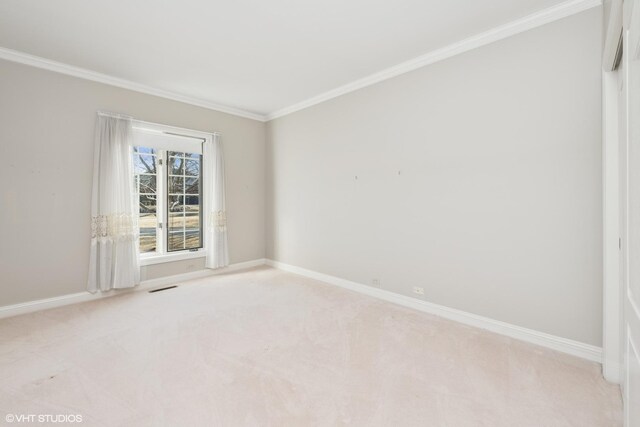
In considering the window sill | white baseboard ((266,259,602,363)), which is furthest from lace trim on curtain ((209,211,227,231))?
white baseboard ((266,259,602,363))

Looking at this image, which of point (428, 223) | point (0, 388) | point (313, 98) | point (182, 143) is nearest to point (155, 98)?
point (182, 143)

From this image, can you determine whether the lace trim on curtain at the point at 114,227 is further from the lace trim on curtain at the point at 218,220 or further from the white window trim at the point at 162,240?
the lace trim on curtain at the point at 218,220

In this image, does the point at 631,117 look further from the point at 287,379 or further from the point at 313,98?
the point at 313,98

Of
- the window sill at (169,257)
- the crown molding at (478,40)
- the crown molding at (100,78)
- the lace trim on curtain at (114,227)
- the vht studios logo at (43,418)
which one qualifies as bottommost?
the vht studios logo at (43,418)

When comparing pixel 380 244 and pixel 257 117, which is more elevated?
pixel 257 117

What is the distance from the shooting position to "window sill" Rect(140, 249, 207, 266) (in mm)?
4152

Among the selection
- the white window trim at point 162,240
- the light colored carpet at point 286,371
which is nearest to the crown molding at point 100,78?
the white window trim at point 162,240

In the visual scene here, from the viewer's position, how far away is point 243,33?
2.75 m

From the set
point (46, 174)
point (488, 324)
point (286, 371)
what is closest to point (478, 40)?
point (488, 324)

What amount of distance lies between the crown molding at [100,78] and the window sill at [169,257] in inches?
91.0

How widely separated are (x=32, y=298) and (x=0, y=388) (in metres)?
1.72

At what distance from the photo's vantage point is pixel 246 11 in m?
2.44

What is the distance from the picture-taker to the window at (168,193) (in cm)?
418

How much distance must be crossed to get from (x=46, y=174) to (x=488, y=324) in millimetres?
4983
